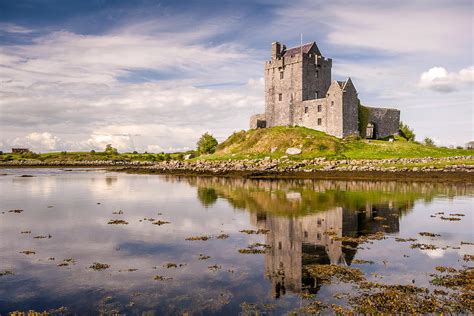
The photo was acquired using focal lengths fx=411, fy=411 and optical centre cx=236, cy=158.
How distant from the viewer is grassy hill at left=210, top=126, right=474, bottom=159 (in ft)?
214

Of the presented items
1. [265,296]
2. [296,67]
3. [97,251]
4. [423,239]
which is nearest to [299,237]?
[423,239]

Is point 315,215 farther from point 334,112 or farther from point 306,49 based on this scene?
point 306,49

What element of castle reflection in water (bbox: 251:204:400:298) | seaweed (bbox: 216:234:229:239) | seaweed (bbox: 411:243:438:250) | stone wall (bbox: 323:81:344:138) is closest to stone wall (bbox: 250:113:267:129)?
stone wall (bbox: 323:81:344:138)

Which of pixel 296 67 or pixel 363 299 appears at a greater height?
pixel 296 67

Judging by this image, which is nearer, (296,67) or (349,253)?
(349,253)

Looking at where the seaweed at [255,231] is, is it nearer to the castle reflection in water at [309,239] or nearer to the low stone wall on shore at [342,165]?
the castle reflection in water at [309,239]

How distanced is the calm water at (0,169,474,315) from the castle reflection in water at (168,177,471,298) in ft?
0.29

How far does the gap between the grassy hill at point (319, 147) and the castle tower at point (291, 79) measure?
453cm

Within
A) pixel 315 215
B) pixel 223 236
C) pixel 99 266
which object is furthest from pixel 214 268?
pixel 315 215

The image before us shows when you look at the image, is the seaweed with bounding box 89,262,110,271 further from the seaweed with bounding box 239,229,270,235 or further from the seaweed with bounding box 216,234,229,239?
the seaweed with bounding box 239,229,270,235

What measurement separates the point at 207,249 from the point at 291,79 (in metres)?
63.4

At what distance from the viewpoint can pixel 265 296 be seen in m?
12.7

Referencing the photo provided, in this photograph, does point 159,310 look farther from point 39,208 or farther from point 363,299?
point 39,208

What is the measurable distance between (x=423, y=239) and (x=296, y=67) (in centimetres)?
6000
